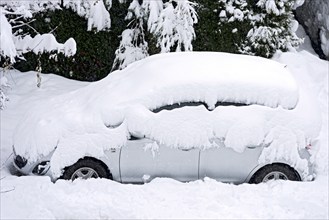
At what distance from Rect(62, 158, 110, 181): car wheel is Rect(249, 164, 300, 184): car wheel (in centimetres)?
197

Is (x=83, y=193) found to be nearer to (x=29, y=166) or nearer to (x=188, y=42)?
(x=29, y=166)

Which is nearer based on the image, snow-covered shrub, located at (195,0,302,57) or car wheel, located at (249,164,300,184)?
car wheel, located at (249,164,300,184)

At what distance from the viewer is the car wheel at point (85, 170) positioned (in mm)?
6625

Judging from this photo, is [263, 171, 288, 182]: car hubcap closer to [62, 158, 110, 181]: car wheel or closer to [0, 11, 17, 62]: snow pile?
[62, 158, 110, 181]: car wheel

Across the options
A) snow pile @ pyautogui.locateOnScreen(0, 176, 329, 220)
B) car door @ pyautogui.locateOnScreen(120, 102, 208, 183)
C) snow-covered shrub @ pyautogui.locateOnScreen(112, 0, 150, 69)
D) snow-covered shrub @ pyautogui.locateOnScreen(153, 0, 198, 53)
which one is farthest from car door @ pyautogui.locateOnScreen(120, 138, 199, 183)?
snow-covered shrub @ pyautogui.locateOnScreen(112, 0, 150, 69)

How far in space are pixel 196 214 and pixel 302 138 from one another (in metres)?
1.93

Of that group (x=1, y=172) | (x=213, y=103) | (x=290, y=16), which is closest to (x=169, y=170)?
(x=213, y=103)

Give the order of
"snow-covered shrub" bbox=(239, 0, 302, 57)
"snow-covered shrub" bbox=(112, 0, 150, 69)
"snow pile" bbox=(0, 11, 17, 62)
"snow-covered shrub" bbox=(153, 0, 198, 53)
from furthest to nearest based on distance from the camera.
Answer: "snow-covered shrub" bbox=(239, 0, 302, 57)
"snow-covered shrub" bbox=(112, 0, 150, 69)
"snow-covered shrub" bbox=(153, 0, 198, 53)
"snow pile" bbox=(0, 11, 17, 62)

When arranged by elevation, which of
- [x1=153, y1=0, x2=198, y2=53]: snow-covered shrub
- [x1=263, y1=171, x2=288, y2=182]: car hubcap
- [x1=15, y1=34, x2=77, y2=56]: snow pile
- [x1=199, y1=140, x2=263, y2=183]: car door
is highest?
[x1=153, y1=0, x2=198, y2=53]: snow-covered shrub

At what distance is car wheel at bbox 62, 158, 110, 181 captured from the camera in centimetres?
662

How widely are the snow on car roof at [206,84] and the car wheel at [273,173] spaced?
0.80 metres

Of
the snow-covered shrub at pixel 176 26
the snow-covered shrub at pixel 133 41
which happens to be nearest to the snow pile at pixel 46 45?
the snow-covered shrub at pixel 176 26

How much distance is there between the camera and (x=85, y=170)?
668cm

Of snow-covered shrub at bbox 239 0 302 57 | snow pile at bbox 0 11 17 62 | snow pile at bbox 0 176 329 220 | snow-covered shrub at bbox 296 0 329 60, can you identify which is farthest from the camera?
snow-covered shrub at bbox 296 0 329 60
